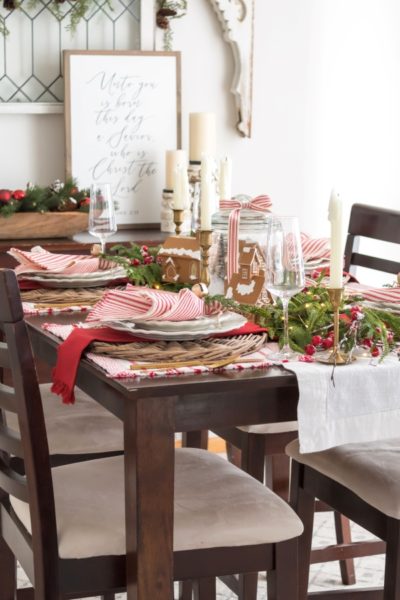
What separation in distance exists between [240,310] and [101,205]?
62 centimetres

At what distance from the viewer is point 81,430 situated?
2199 millimetres

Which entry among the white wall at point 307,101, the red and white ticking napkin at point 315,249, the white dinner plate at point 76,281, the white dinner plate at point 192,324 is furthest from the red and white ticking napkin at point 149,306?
the white wall at point 307,101

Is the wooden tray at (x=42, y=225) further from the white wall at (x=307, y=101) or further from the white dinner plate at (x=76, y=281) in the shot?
the white dinner plate at (x=76, y=281)

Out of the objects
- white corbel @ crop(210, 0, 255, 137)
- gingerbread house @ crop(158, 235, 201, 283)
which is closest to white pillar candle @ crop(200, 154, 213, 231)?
gingerbread house @ crop(158, 235, 201, 283)

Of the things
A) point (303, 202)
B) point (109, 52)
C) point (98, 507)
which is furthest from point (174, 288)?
point (303, 202)

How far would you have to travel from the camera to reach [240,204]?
2352mm

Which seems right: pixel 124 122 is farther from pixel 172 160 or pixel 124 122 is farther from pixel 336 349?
pixel 336 349

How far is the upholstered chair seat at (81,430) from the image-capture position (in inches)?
85.7

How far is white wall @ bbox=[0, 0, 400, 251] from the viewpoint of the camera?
377 cm

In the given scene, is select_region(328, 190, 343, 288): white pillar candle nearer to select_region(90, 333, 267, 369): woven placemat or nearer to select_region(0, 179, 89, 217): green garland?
select_region(90, 333, 267, 369): woven placemat

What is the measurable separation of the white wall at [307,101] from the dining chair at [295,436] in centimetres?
103

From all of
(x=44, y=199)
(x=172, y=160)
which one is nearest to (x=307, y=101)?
(x=172, y=160)

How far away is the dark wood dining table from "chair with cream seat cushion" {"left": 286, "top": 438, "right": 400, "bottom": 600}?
338 mm

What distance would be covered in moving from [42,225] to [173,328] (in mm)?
1635
